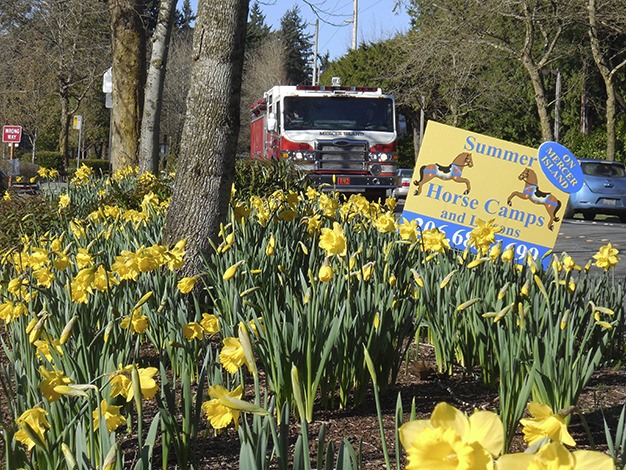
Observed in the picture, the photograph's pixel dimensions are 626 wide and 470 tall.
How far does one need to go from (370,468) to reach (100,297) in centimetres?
141

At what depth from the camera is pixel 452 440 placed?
1.15 metres

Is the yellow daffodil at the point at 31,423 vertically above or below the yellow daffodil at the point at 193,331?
below

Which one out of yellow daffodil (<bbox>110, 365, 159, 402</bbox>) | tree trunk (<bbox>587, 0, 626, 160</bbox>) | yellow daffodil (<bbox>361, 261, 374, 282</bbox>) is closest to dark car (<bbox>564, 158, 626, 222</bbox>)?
tree trunk (<bbox>587, 0, 626, 160</bbox>)

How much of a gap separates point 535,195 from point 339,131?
11390 mm

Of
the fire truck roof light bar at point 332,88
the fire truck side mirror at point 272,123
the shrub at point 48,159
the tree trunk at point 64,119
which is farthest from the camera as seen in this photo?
the shrub at point 48,159

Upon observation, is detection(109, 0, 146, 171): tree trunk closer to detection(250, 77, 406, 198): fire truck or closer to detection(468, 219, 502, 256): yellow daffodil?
detection(250, 77, 406, 198): fire truck

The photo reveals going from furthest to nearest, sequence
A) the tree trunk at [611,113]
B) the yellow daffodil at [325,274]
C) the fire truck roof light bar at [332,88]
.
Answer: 1. the tree trunk at [611,113]
2. the fire truck roof light bar at [332,88]
3. the yellow daffodil at [325,274]

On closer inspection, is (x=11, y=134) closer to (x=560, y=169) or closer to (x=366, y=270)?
(x=560, y=169)

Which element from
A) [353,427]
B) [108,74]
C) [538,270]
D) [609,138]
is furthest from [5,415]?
[609,138]

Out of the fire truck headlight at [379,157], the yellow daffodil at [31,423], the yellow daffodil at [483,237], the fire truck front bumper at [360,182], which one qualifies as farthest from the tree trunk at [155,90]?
the yellow daffodil at [31,423]

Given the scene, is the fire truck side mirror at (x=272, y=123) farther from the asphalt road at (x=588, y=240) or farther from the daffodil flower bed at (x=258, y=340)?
the daffodil flower bed at (x=258, y=340)

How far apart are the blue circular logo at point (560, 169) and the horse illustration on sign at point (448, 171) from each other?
48 centimetres

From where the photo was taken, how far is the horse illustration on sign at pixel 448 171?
5.90m

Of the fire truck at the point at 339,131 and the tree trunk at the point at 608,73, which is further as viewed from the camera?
the tree trunk at the point at 608,73
